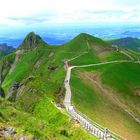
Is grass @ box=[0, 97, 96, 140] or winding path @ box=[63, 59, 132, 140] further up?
grass @ box=[0, 97, 96, 140]

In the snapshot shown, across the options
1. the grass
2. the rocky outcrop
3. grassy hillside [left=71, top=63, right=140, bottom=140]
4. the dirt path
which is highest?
the rocky outcrop

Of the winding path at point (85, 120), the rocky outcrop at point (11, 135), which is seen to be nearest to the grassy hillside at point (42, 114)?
the rocky outcrop at point (11, 135)

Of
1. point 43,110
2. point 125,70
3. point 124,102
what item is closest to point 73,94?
point 124,102

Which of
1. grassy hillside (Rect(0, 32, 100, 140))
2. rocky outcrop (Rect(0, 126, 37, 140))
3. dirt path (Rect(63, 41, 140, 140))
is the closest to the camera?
rocky outcrop (Rect(0, 126, 37, 140))

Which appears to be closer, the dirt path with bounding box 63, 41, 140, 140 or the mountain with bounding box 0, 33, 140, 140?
the mountain with bounding box 0, 33, 140, 140

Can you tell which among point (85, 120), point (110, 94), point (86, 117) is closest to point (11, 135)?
point (85, 120)

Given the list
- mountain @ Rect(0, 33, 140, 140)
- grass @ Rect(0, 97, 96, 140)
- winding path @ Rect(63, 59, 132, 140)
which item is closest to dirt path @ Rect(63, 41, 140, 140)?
winding path @ Rect(63, 59, 132, 140)

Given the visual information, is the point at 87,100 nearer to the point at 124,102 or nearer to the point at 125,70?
the point at 124,102

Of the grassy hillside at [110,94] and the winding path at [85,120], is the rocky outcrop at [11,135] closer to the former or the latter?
the winding path at [85,120]

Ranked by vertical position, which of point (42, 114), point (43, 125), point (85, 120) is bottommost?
point (42, 114)

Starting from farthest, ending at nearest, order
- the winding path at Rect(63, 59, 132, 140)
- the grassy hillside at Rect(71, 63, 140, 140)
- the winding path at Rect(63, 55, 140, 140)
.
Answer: the grassy hillside at Rect(71, 63, 140, 140), the winding path at Rect(63, 59, 132, 140), the winding path at Rect(63, 55, 140, 140)

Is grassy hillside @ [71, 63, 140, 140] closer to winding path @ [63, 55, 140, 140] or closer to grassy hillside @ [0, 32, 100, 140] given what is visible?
winding path @ [63, 55, 140, 140]

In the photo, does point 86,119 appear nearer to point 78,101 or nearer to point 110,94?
point 78,101
